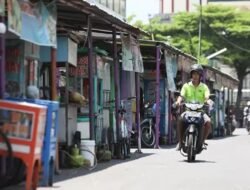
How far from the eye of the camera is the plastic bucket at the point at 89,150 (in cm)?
1361

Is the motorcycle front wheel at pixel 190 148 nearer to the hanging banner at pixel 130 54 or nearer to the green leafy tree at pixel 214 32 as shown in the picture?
the hanging banner at pixel 130 54

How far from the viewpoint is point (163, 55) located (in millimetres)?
21141

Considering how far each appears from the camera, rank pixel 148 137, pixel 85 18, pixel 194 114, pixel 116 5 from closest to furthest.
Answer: pixel 85 18, pixel 194 114, pixel 148 137, pixel 116 5

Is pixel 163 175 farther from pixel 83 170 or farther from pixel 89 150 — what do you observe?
pixel 89 150

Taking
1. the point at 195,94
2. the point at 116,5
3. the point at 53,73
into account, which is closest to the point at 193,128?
the point at 195,94

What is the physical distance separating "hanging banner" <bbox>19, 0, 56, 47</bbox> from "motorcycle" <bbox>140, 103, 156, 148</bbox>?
370 inches

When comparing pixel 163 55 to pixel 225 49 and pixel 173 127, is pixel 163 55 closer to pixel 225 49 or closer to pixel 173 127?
pixel 173 127

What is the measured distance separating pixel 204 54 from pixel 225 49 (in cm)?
377

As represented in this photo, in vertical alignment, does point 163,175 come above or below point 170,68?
below

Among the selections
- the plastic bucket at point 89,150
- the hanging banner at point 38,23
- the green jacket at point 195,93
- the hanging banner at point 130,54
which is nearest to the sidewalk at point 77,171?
the plastic bucket at point 89,150

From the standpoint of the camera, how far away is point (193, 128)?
48.6 feet

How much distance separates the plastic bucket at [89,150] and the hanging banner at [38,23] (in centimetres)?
285

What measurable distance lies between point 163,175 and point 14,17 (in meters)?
3.94

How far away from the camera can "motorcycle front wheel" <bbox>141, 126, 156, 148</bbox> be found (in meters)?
20.5
